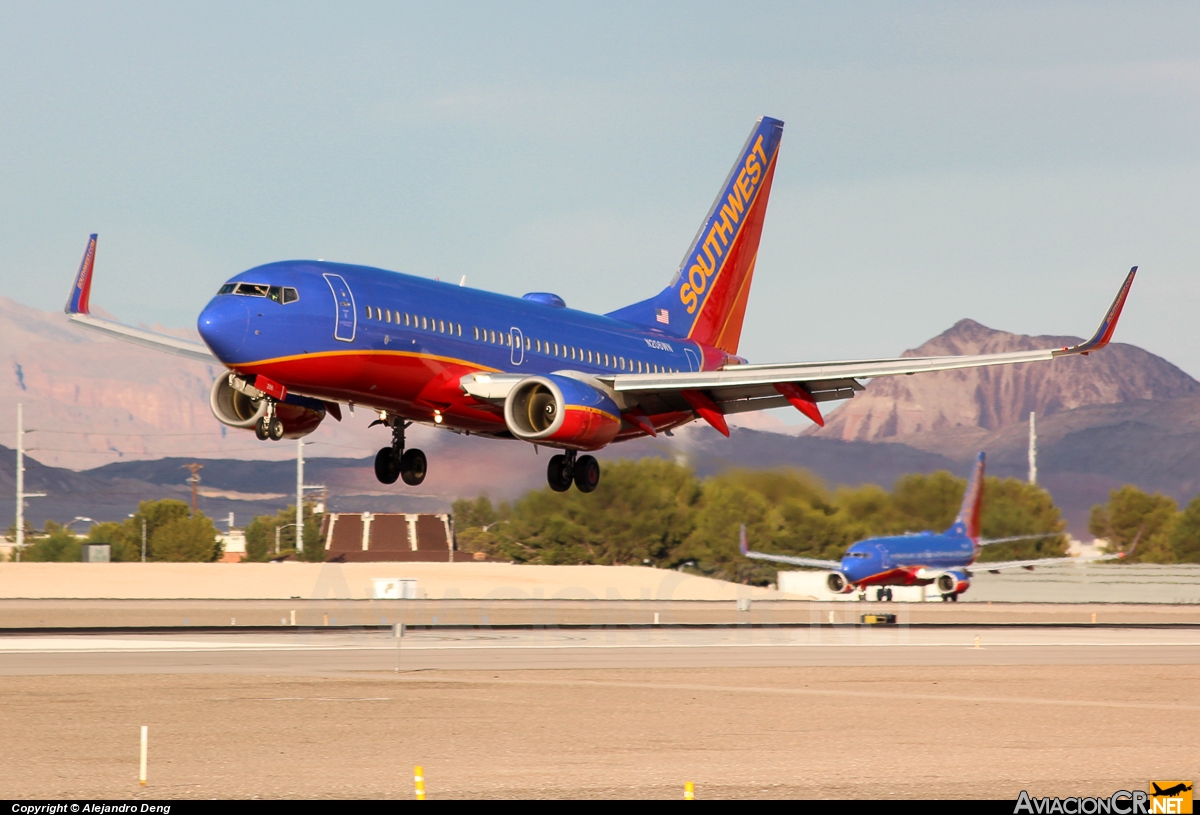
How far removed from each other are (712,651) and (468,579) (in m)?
62.5

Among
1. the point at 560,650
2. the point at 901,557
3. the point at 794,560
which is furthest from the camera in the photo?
the point at 794,560

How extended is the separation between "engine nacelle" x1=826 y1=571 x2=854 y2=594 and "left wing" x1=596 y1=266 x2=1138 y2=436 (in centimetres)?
5468

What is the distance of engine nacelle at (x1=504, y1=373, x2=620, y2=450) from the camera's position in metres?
41.1

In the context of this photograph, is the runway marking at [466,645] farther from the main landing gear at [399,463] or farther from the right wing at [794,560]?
the right wing at [794,560]

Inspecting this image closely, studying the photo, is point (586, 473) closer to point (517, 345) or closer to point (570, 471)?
point (570, 471)

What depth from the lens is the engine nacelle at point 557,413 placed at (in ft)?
135

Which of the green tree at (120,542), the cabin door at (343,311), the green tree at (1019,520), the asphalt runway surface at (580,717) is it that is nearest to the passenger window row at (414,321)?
the cabin door at (343,311)

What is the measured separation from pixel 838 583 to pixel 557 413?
64042 millimetres

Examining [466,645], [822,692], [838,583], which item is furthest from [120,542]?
[822,692]

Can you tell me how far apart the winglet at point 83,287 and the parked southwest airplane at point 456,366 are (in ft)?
0.15

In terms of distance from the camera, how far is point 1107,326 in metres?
39.4

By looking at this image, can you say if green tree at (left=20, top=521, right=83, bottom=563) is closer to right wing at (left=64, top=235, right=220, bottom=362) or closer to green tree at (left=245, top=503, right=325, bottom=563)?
green tree at (left=245, top=503, right=325, bottom=563)

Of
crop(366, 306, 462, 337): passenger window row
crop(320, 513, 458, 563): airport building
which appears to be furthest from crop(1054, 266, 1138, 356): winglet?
crop(320, 513, 458, 563): airport building

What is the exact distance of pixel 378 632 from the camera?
59.2 meters
